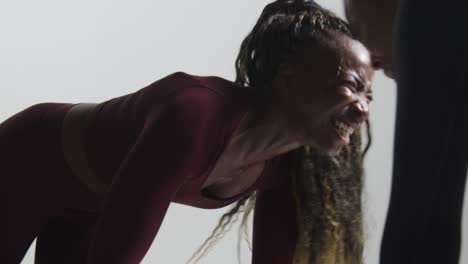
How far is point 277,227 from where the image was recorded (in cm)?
150

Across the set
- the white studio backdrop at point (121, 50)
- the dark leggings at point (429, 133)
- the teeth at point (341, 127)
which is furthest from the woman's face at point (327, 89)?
the white studio backdrop at point (121, 50)

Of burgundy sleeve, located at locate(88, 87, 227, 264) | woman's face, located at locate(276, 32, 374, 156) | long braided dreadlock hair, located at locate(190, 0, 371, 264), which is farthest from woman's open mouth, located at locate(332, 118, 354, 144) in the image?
burgundy sleeve, located at locate(88, 87, 227, 264)

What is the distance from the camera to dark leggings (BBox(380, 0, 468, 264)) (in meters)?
0.63

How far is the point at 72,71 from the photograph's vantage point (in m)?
2.27

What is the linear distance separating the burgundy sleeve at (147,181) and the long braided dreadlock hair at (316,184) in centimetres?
23

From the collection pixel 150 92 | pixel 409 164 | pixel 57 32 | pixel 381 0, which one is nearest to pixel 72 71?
pixel 57 32

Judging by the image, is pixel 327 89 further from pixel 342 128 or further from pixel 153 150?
pixel 153 150

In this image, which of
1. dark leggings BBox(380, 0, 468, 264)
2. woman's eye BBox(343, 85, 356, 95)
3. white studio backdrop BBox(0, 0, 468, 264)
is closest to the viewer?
dark leggings BBox(380, 0, 468, 264)

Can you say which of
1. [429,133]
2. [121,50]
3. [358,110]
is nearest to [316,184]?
[358,110]

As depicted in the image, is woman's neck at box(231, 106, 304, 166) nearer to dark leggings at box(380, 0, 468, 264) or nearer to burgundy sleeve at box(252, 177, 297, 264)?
burgundy sleeve at box(252, 177, 297, 264)

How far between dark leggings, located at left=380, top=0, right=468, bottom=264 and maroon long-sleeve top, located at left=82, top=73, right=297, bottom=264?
0.49 meters

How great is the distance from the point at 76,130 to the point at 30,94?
3.27 ft

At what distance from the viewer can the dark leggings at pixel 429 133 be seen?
0.63 meters

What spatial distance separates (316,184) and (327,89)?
9.2 inches
